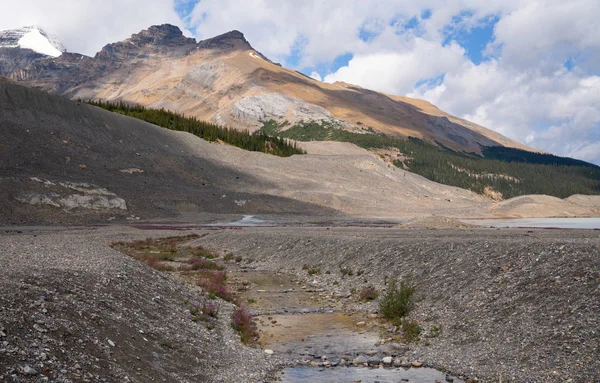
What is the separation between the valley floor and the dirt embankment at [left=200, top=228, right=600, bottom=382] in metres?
0.05

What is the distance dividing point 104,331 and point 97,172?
260 feet

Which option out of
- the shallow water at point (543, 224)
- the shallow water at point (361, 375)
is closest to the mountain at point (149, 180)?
the shallow water at point (543, 224)

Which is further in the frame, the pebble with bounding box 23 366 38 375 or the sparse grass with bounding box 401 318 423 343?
the sparse grass with bounding box 401 318 423 343

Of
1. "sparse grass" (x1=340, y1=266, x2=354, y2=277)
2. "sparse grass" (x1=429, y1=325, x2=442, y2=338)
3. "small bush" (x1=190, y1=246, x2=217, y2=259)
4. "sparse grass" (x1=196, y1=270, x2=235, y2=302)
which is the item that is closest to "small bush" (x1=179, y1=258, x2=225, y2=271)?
"sparse grass" (x1=196, y1=270, x2=235, y2=302)

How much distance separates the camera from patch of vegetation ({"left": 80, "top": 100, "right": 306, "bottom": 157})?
13362 cm

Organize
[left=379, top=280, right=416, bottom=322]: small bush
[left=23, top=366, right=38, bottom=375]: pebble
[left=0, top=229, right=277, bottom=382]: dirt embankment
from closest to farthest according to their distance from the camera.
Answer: [left=23, top=366, right=38, bottom=375]: pebble
[left=0, top=229, right=277, bottom=382]: dirt embankment
[left=379, top=280, right=416, bottom=322]: small bush

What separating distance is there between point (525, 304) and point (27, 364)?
15211 mm

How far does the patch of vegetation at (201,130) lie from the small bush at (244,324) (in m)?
117

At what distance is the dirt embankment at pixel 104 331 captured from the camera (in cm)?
1016

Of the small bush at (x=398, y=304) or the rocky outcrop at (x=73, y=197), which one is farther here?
the rocky outcrop at (x=73, y=197)

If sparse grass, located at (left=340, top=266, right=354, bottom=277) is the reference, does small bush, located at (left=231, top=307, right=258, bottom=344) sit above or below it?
below

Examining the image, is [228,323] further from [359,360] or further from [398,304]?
[398,304]

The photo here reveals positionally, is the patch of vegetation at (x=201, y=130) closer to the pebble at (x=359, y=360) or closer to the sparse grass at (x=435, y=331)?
the sparse grass at (x=435, y=331)

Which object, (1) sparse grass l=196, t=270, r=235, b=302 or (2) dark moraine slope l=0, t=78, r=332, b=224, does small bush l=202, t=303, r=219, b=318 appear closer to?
(1) sparse grass l=196, t=270, r=235, b=302
